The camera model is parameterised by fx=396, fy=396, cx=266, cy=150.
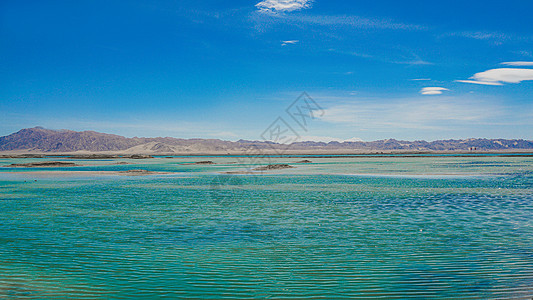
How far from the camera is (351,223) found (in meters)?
17.1

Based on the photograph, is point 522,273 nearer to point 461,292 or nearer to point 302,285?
point 461,292

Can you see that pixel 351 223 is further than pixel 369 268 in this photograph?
Yes

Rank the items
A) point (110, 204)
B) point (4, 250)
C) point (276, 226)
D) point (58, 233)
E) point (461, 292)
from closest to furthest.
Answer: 1. point (461, 292)
2. point (4, 250)
3. point (58, 233)
4. point (276, 226)
5. point (110, 204)

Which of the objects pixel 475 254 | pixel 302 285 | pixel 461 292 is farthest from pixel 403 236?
pixel 302 285

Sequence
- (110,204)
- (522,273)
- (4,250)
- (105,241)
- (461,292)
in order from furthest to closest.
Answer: (110,204)
(105,241)
(4,250)
(522,273)
(461,292)

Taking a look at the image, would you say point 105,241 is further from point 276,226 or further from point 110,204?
point 110,204

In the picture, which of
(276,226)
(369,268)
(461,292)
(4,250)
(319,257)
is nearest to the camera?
(461,292)

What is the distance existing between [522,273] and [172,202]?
19460 millimetres

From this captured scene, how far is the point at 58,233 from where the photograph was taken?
614 inches

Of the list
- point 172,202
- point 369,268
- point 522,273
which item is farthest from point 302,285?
point 172,202

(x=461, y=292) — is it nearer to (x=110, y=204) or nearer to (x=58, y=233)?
(x=58, y=233)

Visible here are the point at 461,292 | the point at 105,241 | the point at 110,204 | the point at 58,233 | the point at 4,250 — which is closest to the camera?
the point at 461,292

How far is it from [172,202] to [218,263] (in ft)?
47.3

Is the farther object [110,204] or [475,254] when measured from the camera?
[110,204]
